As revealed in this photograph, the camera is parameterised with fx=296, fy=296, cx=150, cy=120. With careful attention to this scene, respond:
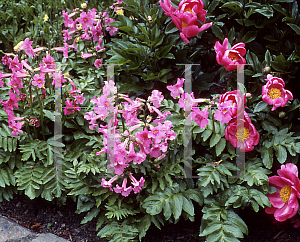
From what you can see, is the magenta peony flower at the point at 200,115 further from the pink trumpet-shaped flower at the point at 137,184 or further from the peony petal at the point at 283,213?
the peony petal at the point at 283,213

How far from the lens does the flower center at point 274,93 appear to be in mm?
1675

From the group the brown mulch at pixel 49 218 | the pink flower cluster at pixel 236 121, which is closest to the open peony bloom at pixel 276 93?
the pink flower cluster at pixel 236 121

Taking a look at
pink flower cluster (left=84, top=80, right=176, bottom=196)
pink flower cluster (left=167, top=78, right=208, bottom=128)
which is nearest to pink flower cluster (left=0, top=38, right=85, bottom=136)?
pink flower cluster (left=84, top=80, right=176, bottom=196)

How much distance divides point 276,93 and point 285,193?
0.59 m

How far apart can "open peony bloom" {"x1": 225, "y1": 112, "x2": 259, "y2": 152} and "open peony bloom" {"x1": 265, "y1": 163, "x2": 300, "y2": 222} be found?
8.9 inches

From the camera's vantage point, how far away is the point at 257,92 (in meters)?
2.00

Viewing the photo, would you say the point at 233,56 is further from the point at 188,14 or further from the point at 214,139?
the point at 214,139

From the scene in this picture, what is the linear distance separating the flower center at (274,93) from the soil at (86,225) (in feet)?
2.70

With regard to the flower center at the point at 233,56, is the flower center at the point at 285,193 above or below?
below

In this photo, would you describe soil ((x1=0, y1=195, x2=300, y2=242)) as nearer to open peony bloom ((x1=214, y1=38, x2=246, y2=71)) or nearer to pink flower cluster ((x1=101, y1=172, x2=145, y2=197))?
pink flower cluster ((x1=101, y1=172, x2=145, y2=197))

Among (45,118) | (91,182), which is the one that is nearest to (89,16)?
(45,118)

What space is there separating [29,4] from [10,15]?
565 millimetres

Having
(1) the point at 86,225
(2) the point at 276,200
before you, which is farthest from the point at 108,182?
(2) the point at 276,200

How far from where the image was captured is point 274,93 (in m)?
1.68
